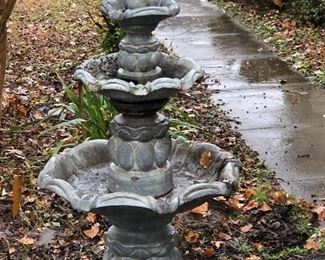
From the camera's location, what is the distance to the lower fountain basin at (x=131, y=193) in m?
3.42

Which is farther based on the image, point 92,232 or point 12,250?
point 92,232

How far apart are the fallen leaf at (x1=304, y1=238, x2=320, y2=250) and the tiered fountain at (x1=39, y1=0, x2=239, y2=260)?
1472 millimetres

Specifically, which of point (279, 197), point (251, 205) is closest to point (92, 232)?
point (251, 205)

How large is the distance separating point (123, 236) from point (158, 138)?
558 mm

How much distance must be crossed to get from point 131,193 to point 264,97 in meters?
5.21

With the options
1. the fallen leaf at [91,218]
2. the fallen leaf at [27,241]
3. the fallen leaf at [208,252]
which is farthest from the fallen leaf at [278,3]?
the fallen leaf at [27,241]

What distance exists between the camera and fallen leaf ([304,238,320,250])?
17.0 ft

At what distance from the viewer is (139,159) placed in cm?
366

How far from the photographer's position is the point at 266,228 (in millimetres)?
5484

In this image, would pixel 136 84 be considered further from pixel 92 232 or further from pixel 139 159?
pixel 92 232

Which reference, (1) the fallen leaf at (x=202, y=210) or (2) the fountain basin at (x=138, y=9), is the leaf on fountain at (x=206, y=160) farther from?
(1) the fallen leaf at (x=202, y=210)

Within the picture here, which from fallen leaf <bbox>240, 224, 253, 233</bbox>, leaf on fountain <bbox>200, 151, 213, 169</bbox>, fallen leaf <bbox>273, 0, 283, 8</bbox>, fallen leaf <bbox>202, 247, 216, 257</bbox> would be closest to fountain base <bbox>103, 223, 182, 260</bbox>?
leaf on fountain <bbox>200, 151, 213, 169</bbox>

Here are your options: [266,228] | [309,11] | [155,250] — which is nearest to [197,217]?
[266,228]

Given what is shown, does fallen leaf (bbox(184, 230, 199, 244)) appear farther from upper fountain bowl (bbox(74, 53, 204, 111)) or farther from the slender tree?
the slender tree
